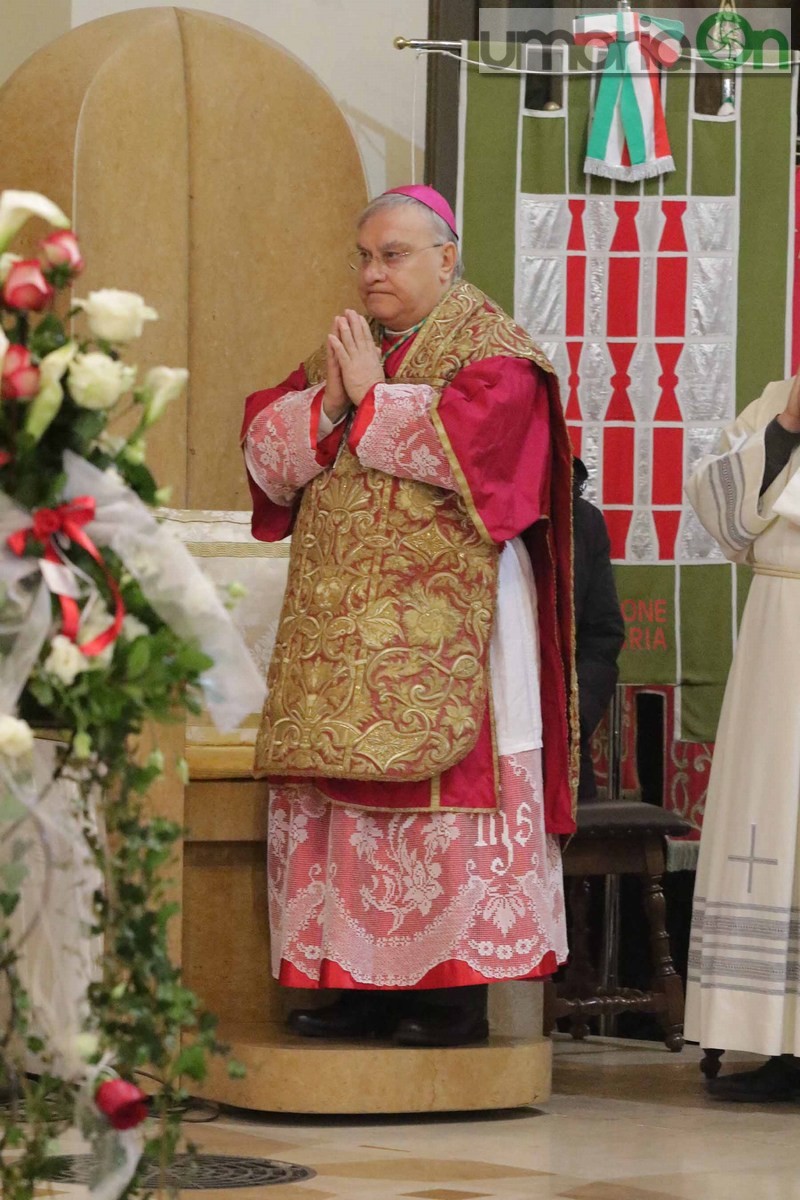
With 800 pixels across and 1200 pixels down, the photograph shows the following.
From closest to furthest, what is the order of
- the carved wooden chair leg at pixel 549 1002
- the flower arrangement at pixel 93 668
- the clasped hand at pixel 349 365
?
the flower arrangement at pixel 93 668 → the clasped hand at pixel 349 365 → the carved wooden chair leg at pixel 549 1002

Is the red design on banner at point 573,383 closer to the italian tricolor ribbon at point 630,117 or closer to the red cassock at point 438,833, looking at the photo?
the italian tricolor ribbon at point 630,117

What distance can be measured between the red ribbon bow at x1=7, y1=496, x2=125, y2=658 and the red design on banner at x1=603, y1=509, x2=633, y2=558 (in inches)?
145

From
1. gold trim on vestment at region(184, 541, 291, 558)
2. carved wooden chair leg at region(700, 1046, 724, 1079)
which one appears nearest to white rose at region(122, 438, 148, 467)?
gold trim on vestment at region(184, 541, 291, 558)

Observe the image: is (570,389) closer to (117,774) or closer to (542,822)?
(542,822)

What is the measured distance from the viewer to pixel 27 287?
2025 mm

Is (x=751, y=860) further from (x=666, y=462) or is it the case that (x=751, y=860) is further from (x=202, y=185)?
(x=202, y=185)

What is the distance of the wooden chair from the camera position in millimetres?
5340

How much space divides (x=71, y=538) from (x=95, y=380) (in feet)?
0.55

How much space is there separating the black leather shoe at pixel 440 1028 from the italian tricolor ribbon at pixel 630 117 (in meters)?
2.48

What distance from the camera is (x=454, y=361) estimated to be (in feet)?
14.2

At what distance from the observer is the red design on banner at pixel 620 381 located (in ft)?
18.5

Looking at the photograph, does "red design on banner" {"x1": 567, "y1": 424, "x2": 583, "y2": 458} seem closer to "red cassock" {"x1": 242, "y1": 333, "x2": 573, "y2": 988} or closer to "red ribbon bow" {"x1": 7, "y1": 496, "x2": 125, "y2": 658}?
"red cassock" {"x1": 242, "y1": 333, "x2": 573, "y2": 988}

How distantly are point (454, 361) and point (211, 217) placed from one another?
4.58 feet

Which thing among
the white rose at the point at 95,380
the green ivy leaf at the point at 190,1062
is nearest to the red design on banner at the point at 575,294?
the white rose at the point at 95,380
